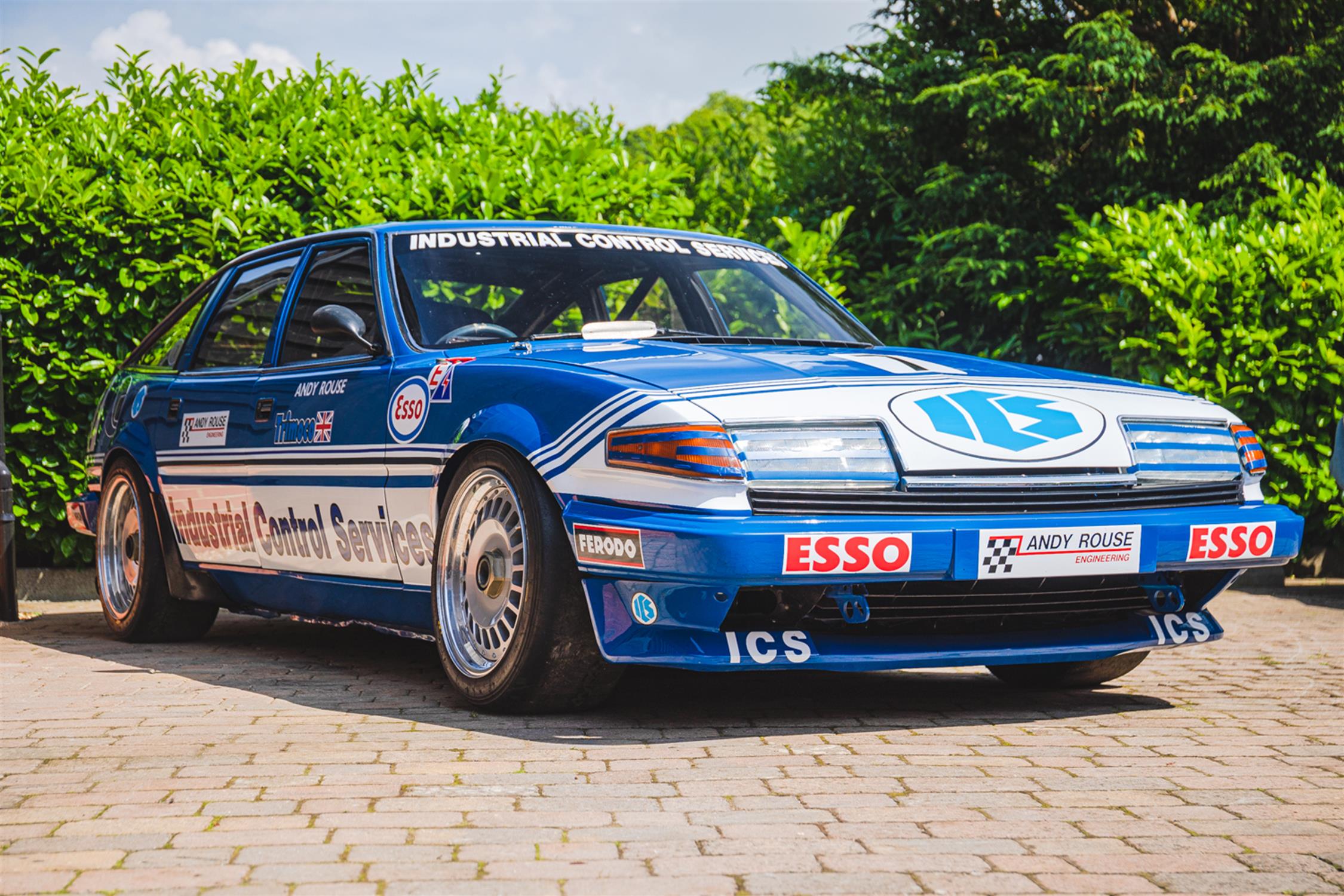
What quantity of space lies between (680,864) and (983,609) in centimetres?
176

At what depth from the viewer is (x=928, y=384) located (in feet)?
15.1

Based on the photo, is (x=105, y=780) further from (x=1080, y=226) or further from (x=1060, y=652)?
(x=1080, y=226)

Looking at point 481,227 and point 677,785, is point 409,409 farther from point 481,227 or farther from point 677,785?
point 677,785

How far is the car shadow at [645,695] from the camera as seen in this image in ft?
15.2

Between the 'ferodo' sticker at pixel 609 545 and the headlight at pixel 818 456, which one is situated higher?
the headlight at pixel 818 456

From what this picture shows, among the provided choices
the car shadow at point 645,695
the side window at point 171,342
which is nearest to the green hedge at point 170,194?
the side window at point 171,342

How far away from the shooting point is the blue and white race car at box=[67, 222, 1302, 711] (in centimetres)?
423

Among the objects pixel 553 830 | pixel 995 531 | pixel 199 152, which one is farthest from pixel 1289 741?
pixel 199 152

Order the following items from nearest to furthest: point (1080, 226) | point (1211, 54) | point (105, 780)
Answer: point (105, 780), point (1080, 226), point (1211, 54)

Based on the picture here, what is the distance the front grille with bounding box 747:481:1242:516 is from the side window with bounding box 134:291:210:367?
3870 millimetres

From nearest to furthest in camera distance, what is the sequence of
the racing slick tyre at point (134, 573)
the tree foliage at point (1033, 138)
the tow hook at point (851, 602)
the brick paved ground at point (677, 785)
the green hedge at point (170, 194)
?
the brick paved ground at point (677, 785)
the tow hook at point (851, 602)
the racing slick tyre at point (134, 573)
the green hedge at point (170, 194)
the tree foliage at point (1033, 138)

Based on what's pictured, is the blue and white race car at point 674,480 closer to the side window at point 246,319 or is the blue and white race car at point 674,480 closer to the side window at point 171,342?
the side window at point 246,319

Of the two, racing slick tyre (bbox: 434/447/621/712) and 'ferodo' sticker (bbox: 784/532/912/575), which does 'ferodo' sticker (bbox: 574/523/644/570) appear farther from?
'ferodo' sticker (bbox: 784/532/912/575)

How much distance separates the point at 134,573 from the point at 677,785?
395cm
